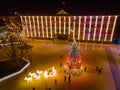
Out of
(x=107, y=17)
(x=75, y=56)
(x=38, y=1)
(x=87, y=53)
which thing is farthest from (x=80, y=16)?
(x=75, y=56)

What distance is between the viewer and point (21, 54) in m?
37.8

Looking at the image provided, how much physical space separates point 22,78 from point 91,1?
3132 cm

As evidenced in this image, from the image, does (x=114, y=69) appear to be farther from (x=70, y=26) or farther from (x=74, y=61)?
(x=70, y=26)

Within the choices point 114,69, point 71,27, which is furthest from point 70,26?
point 114,69

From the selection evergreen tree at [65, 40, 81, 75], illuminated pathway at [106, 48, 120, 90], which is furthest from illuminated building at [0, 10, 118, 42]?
evergreen tree at [65, 40, 81, 75]

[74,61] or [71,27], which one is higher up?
[71,27]

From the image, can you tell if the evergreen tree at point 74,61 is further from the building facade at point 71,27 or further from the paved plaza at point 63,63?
the building facade at point 71,27

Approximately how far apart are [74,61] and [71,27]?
19.2 meters

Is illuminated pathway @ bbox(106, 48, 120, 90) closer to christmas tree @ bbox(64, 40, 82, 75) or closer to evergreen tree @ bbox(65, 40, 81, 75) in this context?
christmas tree @ bbox(64, 40, 82, 75)

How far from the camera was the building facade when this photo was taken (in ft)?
148

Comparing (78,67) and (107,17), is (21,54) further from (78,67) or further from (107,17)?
(107,17)

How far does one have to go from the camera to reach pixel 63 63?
35750mm

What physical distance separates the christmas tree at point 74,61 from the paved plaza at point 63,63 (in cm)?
106

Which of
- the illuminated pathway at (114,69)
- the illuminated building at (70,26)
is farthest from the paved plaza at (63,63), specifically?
the illuminated building at (70,26)
